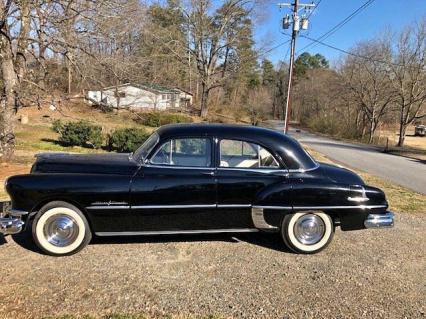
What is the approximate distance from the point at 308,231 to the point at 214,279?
1.46 metres

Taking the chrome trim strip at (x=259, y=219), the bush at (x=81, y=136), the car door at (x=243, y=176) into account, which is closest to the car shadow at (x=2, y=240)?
the car door at (x=243, y=176)

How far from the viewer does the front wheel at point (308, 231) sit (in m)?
4.95

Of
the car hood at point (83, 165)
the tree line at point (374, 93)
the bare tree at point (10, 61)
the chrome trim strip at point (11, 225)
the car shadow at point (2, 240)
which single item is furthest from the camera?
the tree line at point (374, 93)

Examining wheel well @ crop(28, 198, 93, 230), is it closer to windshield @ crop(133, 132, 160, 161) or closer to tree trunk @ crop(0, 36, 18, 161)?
windshield @ crop(133, 132, 160, 161)

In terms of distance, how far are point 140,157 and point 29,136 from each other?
19148mm

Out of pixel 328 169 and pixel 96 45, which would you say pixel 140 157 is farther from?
pixel 96 45

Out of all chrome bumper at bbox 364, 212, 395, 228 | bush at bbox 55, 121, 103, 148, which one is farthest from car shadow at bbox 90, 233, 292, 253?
bush at bbox 55, 121, 103, 148

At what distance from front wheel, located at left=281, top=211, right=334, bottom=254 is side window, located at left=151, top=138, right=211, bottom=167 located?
1253mm

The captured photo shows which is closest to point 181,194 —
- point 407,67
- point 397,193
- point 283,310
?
point 283,310

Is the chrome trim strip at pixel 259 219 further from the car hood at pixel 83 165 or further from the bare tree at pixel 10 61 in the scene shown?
the bare tree at pixel 10 61

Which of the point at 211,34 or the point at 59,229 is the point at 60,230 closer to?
the point at 59,229

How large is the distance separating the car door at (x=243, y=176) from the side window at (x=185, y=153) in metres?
0.17

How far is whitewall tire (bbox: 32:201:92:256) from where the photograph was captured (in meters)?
4.56

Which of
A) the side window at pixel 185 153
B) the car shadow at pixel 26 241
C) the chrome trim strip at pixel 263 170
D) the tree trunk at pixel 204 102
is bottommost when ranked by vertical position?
the car shadow at pixel 26 241
